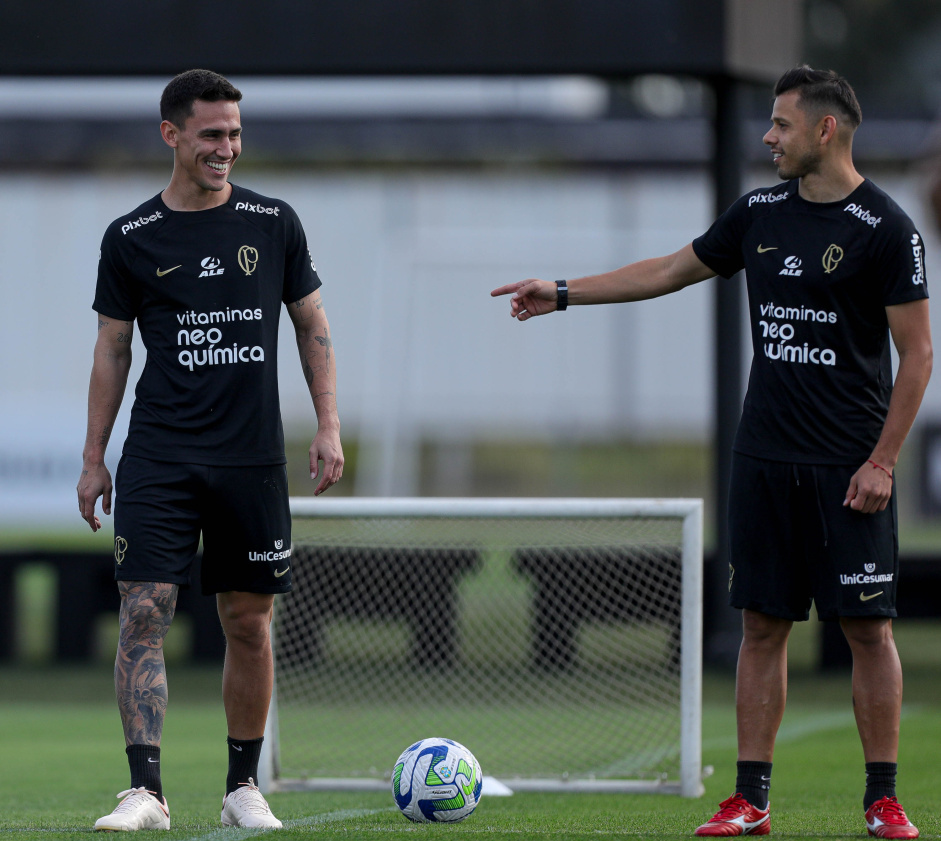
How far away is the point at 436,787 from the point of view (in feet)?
12.0

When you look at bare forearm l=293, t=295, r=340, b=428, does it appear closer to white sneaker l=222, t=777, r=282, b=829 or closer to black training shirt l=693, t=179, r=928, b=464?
white sneaker l=222, t=777, r=282, b=829

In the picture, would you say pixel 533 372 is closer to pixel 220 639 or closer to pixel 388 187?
pixel 388 187

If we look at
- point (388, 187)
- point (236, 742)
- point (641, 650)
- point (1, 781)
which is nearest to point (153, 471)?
point (236, 742)

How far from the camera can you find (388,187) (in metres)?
22.9

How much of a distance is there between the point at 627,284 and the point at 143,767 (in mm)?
1796

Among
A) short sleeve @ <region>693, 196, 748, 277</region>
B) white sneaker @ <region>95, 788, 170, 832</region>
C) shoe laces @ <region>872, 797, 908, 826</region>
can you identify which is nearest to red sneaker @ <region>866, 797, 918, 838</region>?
shoe laces @ <region>872, 797, 908, 826</region>

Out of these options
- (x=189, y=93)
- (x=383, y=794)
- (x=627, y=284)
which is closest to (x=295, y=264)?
(x=189, y=93)

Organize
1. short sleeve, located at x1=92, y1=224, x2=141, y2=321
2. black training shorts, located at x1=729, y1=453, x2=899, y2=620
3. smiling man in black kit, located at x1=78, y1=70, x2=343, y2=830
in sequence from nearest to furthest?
black training shorts, located at x1=729, y1=453, x2=899, y2=620 < smiling man in black kit, located at x1=78, y1=70, x2=343, y2=830 < short sleeve, located at x1=92, y1=224, x2=141, y2=321

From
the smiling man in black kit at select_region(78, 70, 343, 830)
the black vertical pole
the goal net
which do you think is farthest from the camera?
the black vertical pole

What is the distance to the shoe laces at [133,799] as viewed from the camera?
3297mm

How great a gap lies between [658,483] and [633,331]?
2287mm

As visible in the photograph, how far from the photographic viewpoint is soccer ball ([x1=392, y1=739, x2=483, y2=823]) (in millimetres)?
3648

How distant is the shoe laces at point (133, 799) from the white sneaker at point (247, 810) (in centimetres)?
25

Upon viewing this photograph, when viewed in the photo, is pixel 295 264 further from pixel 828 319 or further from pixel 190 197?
pixel 828 319
